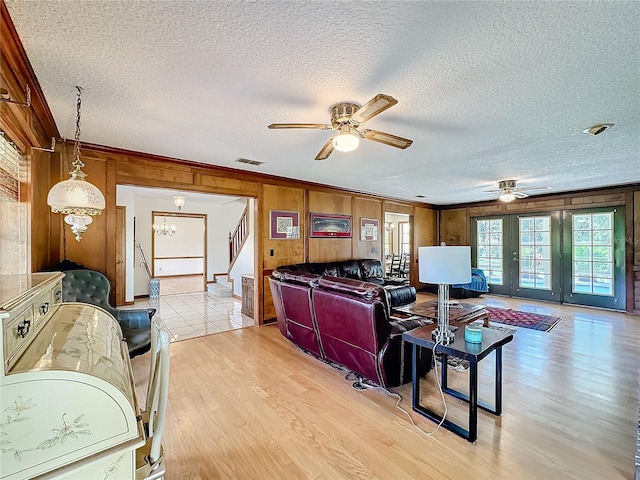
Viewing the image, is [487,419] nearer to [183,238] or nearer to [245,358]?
[245,358]

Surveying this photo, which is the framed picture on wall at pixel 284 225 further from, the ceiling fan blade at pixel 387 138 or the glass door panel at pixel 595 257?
the glass door panel at pixel 595 257

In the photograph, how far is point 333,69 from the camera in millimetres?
1828

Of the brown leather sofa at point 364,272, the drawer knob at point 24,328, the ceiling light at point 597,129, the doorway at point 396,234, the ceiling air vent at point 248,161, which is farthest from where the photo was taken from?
the doorway at point 396,234

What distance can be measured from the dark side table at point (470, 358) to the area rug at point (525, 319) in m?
2.85

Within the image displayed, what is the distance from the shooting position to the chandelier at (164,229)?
9.24 metres

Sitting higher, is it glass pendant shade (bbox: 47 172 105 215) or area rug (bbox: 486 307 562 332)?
glass pendant shade (bbox: 47 172 105 215)

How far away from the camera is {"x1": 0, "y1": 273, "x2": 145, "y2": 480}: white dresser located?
→ 78cm

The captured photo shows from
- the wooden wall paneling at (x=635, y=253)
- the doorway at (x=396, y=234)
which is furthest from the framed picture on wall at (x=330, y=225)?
the wooden wall paneling at (x=635, y=253)

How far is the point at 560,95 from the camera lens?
2.14 m

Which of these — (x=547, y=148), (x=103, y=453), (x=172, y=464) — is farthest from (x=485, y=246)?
(x=103, y=453)

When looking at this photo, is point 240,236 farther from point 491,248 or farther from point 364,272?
point 491,248

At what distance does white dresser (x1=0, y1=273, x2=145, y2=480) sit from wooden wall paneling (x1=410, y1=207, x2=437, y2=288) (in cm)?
764

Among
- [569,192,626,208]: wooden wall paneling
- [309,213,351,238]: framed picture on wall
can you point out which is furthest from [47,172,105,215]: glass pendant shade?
[569,192,626,208]: wooden wall paneling

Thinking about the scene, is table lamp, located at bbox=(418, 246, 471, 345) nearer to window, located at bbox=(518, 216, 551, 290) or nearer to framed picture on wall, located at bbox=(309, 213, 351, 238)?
framed picture on wall, located at bbox=(309, 213, 351, 238)
